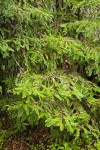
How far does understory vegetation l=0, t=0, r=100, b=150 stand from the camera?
12.9 feet

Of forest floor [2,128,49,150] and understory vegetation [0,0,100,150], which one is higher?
understory vegetation [0,0,100,150]

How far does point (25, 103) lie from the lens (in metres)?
3.91

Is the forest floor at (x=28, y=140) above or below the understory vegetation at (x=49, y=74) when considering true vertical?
below

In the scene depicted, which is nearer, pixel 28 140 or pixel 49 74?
pixel 49 74

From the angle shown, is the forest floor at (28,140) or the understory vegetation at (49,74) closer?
the understory vegetation at (49,74)

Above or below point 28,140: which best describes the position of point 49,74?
above

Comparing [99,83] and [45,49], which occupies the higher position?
[45,49]

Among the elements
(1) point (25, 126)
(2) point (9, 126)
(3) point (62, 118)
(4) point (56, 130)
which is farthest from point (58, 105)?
(2) point (9, 126)

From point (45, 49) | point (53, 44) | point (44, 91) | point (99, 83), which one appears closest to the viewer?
point (44, 91)

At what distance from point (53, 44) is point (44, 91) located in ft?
2.48

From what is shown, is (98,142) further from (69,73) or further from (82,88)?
Result: (69,73)

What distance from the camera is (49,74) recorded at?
14.0ft

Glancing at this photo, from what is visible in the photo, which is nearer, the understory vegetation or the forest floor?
the understory vegetation

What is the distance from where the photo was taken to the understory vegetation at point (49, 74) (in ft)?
12.9
